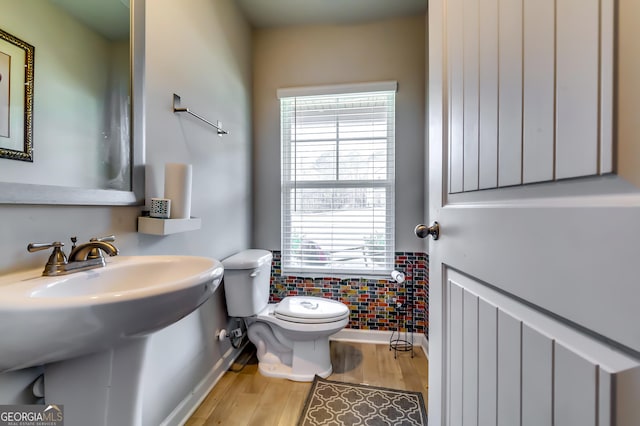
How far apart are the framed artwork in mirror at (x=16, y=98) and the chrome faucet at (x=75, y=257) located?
0.77 ft

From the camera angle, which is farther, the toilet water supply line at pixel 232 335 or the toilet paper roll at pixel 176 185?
the toilet water supply line at pixel 232 335

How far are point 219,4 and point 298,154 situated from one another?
1.07m

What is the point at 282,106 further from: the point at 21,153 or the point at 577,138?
the point at 577,138

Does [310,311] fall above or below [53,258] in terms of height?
below

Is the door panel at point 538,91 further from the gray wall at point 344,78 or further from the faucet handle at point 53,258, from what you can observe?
the gray wall at point 344,78

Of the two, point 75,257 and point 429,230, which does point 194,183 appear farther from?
point 429,230

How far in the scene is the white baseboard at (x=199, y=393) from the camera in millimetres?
1272

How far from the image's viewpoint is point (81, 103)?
0.86 metres

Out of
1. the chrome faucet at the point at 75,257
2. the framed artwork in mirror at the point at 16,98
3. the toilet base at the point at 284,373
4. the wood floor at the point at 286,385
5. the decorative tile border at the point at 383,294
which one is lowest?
the wood floor at the point at 286,385

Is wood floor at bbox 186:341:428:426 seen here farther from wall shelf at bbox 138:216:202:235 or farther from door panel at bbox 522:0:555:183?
door panel at bbox 522:0:555:183

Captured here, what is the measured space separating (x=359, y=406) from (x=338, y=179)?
1479mm

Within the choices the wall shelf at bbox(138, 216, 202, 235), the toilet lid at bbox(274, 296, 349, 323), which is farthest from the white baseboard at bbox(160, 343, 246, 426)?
the wall shelf at bbox(138, 216, 202, 235)

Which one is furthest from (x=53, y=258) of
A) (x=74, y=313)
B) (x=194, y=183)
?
(x=194, y=183)

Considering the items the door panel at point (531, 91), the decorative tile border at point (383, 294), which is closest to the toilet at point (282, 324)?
the decorative tile border at point (383, 294)
